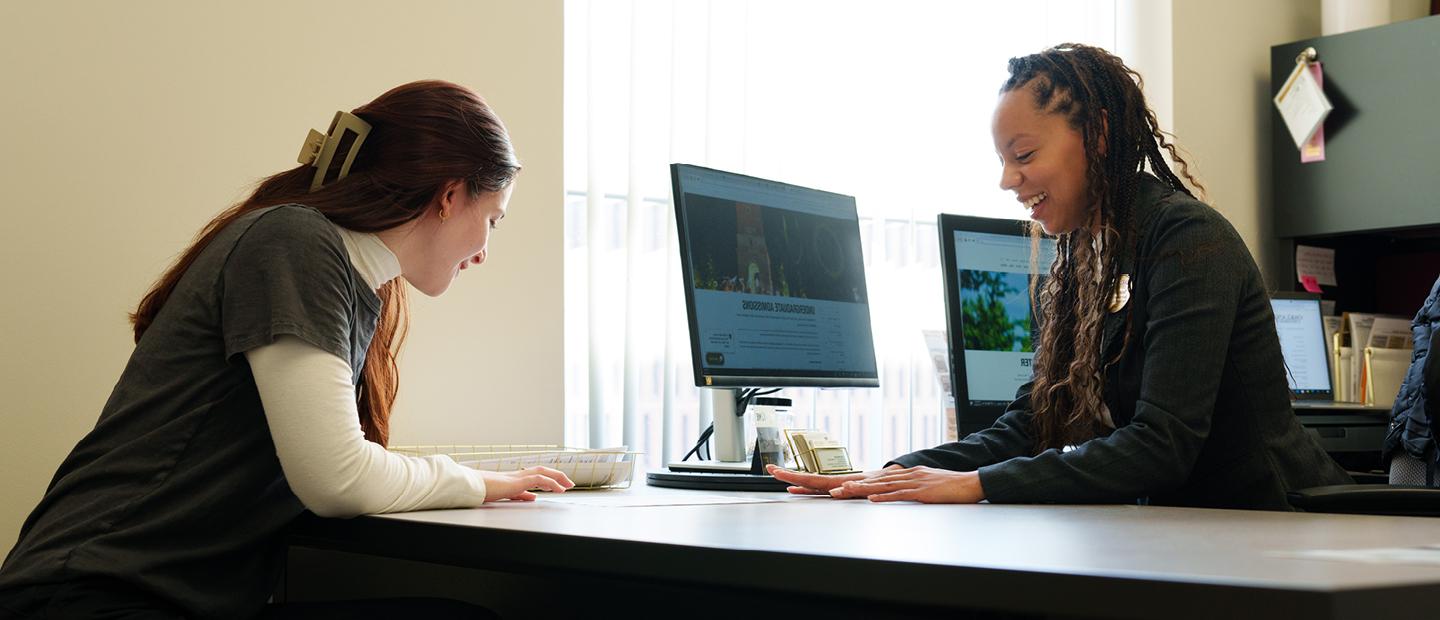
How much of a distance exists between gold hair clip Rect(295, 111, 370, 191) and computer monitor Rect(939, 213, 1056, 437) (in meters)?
1.12

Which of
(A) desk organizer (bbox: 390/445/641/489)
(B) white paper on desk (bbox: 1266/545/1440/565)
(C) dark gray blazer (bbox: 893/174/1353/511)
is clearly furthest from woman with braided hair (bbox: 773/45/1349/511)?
(B) white paper on desk (bbox: 1266/545/1440/565)

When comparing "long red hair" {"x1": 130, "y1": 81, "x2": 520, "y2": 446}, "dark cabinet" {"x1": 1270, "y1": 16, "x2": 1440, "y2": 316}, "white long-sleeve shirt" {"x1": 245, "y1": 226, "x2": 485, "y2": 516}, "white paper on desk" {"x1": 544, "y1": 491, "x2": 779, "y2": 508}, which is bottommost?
"white paper on desk" {"x1": 544, "y1": 491, "x2": 779, "y2": 508}

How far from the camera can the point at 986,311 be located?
89.7 inches

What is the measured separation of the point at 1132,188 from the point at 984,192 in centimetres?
166

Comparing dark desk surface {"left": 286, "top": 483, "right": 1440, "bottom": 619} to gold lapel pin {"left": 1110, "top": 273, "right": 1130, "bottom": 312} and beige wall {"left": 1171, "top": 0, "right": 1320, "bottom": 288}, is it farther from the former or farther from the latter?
beige wall {"left": 1171, "top": 0, "right": 1320, "bottom": 288}

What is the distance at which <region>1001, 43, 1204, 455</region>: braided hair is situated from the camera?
1623 millimetres

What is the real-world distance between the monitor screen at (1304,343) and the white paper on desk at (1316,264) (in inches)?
6.6

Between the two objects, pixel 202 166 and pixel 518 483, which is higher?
pixel 202 166

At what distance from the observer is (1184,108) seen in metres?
3.57

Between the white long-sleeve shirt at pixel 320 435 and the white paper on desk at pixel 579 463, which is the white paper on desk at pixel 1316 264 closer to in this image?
the white paper on desk at pixel 579 463

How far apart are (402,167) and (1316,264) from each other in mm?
3207

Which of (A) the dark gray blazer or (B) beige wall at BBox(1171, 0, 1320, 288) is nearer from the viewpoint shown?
(A) the dark gray blazer

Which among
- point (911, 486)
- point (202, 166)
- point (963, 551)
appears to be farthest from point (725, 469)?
point (963, 551)

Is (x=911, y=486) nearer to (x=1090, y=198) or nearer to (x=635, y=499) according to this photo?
(x=635, y=499)
